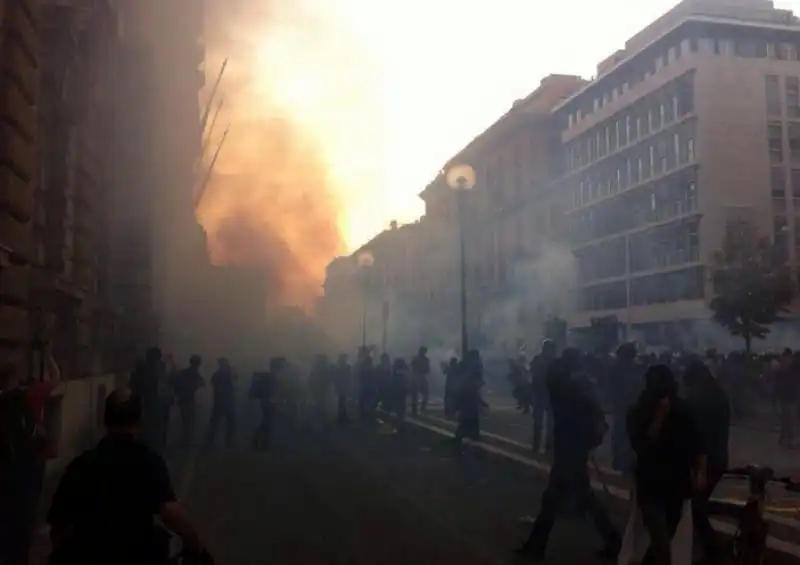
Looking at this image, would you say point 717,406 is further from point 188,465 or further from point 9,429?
point 188,465

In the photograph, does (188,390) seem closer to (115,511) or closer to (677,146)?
(115,511)

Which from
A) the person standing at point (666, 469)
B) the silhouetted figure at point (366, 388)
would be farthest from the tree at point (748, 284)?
the person standing at point (666, 469)

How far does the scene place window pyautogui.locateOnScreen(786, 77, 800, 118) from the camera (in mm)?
46875

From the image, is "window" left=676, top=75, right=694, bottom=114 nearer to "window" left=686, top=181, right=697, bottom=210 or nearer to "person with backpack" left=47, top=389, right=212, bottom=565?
"window" left=686, top=181, right=697, bottom=210

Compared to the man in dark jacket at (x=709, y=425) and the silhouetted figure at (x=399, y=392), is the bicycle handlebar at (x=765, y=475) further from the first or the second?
the silhouetted figure at (x=399, y=392)

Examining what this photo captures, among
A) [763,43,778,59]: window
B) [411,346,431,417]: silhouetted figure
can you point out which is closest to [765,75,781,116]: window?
[763,43,778,59]: window

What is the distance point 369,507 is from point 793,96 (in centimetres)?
4382

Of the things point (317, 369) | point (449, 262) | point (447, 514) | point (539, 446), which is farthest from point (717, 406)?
point (449, 262)

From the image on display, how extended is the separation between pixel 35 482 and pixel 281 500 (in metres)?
4.39

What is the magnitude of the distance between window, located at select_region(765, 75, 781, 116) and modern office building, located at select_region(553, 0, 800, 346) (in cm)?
5

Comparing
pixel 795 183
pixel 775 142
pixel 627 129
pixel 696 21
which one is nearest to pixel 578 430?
pixel 696 21

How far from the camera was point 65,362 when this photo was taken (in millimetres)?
12375

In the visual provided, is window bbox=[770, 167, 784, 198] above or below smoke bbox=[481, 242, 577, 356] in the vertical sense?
above

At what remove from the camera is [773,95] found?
46906 millimetres
